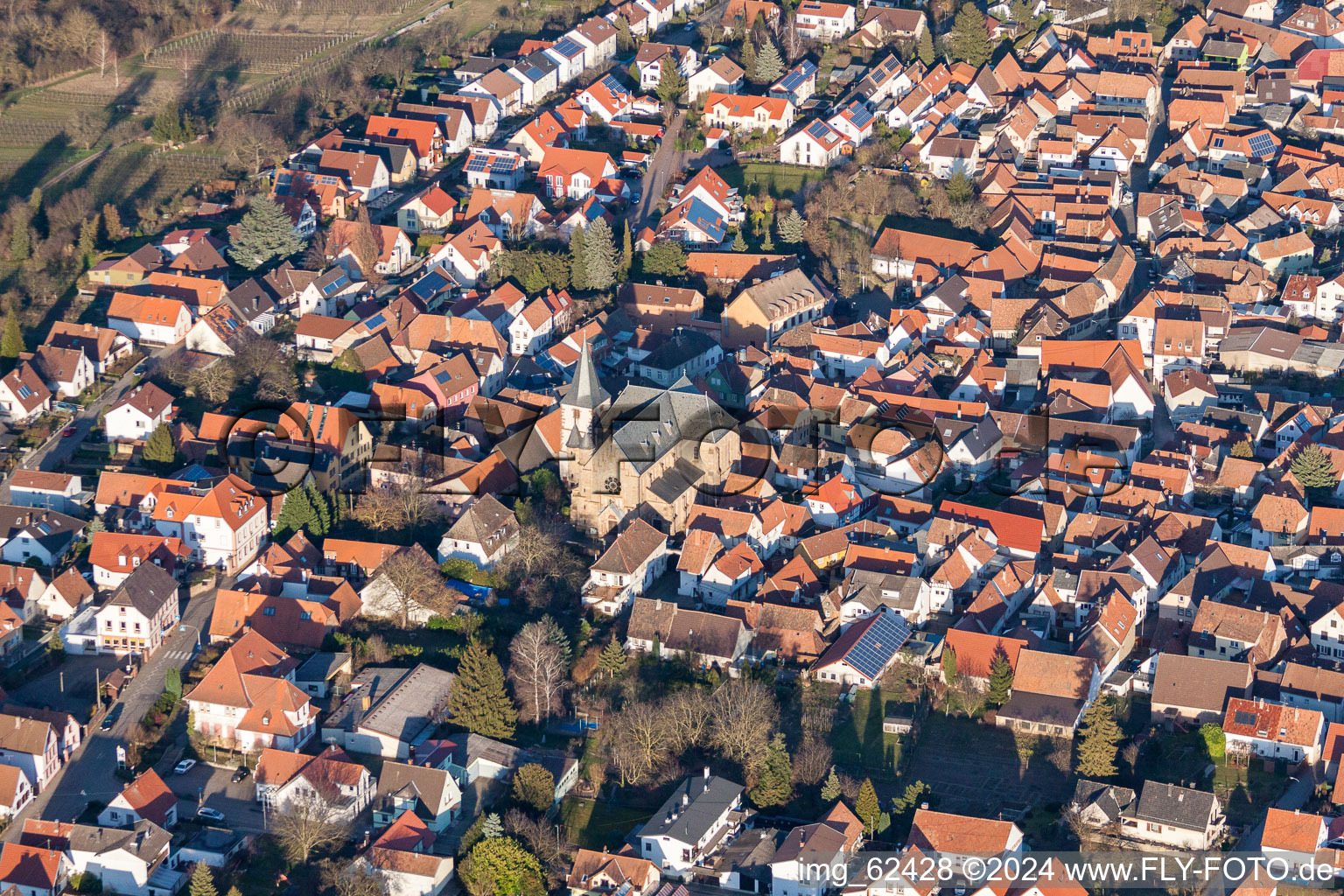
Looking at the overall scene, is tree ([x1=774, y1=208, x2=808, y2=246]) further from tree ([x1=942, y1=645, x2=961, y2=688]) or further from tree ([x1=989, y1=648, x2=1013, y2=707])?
tree ([x1=989, y1=648, x2=1013, y2=707])

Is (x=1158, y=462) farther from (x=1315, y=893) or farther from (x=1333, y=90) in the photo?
(x=1333, y=90)

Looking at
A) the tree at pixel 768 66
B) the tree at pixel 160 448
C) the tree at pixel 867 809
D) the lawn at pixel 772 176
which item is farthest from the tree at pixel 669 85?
the tree at pixel 867 809

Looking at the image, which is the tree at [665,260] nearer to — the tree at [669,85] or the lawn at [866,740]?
the tree at [669,85]

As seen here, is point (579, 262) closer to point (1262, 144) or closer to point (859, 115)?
point (859, 115)

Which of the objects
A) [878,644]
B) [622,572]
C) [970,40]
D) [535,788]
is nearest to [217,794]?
[535,788]

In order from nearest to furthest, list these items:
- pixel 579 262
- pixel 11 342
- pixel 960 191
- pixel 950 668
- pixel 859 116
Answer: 1. pixel 950 668
2. pixel 11 342
3. pixel 579 262
4. pixel 960 191
5. pixel 859 116
